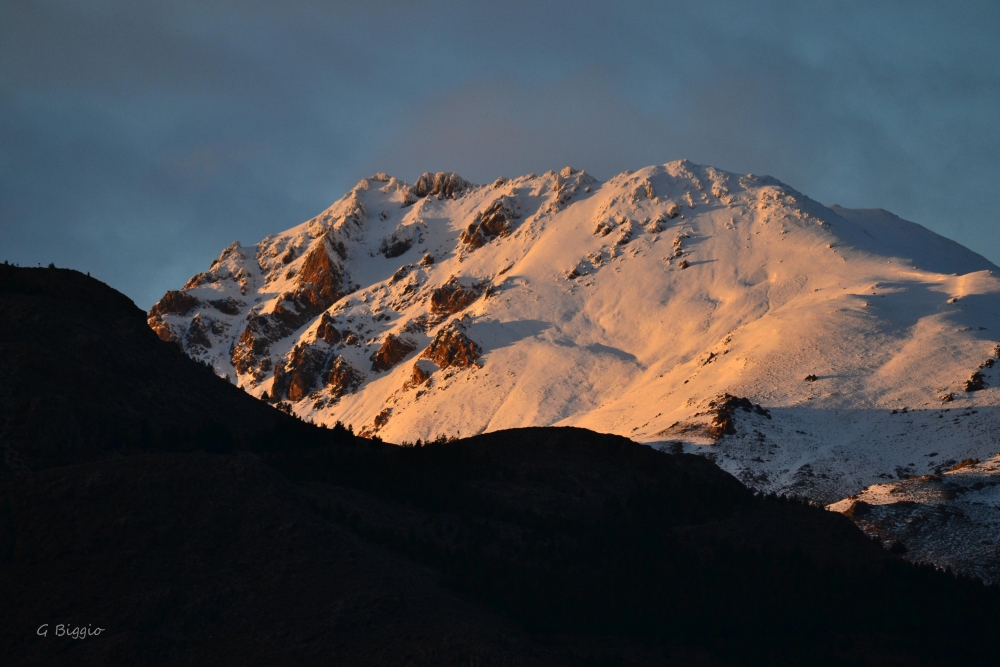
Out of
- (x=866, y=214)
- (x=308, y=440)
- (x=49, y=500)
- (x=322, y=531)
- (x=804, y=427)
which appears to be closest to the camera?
(x=49, y=500)

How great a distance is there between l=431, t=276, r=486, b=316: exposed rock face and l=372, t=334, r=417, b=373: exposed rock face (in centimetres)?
654

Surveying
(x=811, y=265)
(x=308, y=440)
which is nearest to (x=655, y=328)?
(x=811, y=265)

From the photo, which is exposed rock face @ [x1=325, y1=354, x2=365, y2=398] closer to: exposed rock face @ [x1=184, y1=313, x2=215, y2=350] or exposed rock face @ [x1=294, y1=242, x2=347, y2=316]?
exposed rock face @ [x1=294, y1=242, x2=347, y2=316]

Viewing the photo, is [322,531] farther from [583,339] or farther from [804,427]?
[583,339]

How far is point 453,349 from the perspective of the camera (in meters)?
114

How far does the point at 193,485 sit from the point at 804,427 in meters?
56.3

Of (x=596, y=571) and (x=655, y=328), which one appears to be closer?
(x=596, y=571)

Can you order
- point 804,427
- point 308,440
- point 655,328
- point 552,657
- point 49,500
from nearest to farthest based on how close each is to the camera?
point 552,657 → point 49,500 → point 308,440 → point 804,427 → point 655,328

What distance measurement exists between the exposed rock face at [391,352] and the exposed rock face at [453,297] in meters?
6.54

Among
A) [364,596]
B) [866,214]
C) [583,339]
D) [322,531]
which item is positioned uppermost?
[866,214]

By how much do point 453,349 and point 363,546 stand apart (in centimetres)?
8901

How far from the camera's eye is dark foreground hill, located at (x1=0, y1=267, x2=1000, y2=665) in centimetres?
2048

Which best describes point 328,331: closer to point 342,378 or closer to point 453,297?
point 342,378

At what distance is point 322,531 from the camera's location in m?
25.0
